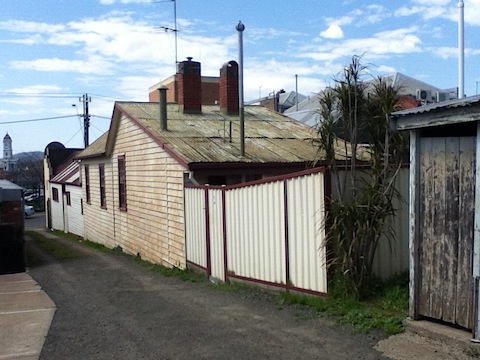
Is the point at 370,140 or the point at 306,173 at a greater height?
the point at 370,140

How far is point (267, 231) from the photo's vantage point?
7.86 meters

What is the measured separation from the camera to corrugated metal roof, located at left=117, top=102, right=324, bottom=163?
37.8 feet

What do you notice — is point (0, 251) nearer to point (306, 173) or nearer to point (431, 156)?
point (306, 173)

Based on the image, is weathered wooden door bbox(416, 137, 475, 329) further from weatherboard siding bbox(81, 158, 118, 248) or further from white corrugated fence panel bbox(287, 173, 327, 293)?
weatherboard siding bbox(81, 158, 118, 248)

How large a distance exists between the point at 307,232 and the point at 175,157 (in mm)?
4863

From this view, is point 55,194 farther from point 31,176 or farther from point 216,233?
point 31,176

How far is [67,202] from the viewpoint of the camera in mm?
28641

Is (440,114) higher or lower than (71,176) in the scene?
higher

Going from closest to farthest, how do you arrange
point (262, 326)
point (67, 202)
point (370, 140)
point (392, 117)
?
point (392, 117) < point (262, 326) < point (370, 140) < point (67, 202)

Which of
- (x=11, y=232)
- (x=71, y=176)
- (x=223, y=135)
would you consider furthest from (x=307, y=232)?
(x=71, y=176)

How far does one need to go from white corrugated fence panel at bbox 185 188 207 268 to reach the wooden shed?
16.8 ft

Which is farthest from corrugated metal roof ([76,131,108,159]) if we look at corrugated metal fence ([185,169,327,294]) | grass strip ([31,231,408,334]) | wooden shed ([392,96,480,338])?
wooden shed ([392,96,480,338])

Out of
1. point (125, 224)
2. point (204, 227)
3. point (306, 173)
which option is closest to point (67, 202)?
point (125, 224)

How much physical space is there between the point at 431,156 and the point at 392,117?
0.63 m
